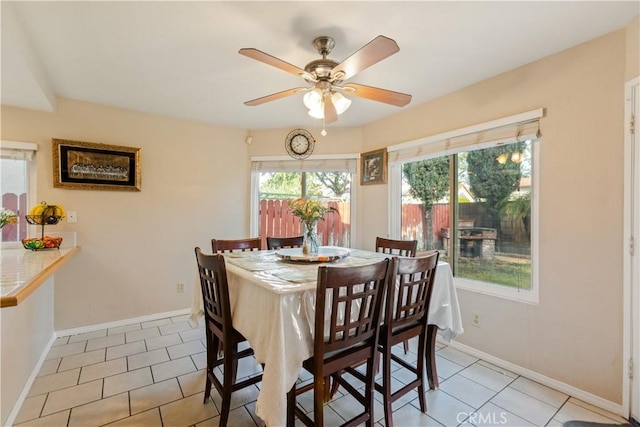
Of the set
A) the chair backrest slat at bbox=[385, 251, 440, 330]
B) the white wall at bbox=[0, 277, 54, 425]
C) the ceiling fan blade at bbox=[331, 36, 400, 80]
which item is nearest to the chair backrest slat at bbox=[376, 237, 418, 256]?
the chair backrest slat at bbox=[385, 251, 440, 330]

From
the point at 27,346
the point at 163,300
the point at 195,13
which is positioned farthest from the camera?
the point at 163,300

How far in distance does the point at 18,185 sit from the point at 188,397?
8.63 feet

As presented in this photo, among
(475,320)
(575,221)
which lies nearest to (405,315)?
(475,320)

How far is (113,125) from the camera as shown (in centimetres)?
319

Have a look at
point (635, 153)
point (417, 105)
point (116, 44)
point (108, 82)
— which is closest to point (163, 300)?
point (108, 82)

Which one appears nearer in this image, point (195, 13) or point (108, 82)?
point (195, 13)

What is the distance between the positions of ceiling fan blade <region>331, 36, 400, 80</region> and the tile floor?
2.07 metres

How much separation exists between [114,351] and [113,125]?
7.41ft

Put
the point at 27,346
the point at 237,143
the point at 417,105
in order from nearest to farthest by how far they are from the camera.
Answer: the point at 27,346
the point at 417,105
the point at 237,143

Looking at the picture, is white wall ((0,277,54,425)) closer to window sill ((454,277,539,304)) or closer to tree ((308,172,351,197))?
tree ((308,172,351,197))

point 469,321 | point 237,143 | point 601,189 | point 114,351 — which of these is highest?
point 237,143

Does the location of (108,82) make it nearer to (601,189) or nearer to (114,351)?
(114,351)

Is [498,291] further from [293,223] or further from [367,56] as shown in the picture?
[293,223]

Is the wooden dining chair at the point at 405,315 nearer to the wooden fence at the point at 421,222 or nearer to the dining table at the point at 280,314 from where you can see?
the dining table at the point at 280,314
